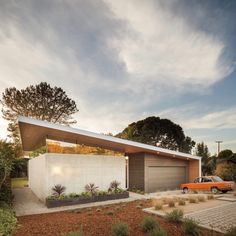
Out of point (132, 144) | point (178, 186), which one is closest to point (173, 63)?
point (132, 144)

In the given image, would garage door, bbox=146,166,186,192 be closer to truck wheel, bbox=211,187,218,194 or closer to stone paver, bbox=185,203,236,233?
truck wheel, bbox=211,187,218,194

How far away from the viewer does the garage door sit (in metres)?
17.6

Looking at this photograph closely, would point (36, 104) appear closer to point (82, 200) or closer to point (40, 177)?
point (40, 177)

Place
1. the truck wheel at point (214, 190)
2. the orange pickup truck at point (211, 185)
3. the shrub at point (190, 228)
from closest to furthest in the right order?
1. the shrub at point (190, 228)
2. the orange pickup truck at point (211, 185)
3. the truck wheel at point (214, 190)

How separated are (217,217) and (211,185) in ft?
26.9

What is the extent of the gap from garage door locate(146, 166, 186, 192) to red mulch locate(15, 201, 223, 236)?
8.15 meters

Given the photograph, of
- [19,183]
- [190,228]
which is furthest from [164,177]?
[19,183]

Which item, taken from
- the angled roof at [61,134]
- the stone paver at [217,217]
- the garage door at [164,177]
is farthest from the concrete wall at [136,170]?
the stone paver at [217,217]

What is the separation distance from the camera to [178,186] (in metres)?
19.7

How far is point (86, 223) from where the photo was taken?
7539 mm

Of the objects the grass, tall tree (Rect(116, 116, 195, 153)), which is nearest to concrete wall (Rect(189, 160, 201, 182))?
the grass

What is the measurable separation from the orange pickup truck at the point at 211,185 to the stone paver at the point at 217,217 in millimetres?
5464

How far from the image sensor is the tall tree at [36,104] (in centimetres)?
2747

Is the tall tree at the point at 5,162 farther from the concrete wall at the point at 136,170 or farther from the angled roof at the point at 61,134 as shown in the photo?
the concrete wall at the point at 136,170
